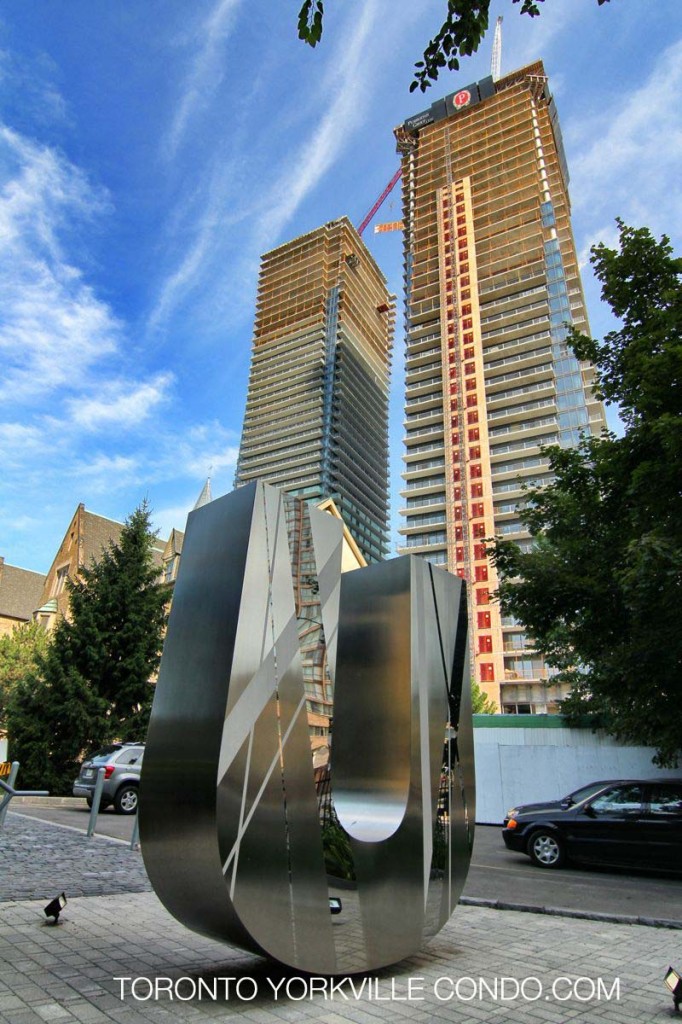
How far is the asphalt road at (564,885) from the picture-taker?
724 centimetres

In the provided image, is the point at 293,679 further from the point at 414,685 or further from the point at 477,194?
the point at 477,194

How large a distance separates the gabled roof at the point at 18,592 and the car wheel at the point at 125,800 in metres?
43.9

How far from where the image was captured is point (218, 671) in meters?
3.50

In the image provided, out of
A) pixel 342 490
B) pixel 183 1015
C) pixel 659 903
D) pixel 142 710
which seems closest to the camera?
pixel 183 1015

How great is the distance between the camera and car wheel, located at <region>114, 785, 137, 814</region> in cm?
1402

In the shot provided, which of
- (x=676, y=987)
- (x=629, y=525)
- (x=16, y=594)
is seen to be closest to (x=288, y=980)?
(x=676, y=987)

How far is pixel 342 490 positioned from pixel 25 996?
11527 centimetres

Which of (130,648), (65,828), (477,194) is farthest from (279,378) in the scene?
(65,828)

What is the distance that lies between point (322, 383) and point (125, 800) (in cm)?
11319

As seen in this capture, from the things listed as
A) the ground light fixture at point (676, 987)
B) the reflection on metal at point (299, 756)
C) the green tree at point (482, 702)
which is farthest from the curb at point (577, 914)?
the green tree at point (482, 702)

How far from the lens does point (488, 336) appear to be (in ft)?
240

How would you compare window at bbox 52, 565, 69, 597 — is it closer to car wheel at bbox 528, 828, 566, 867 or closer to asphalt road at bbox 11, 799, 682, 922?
asphalt road at bbox 11, 799, 682, 922

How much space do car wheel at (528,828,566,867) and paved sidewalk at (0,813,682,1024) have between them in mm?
4337

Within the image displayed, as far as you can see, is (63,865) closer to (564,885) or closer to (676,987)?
(564,885)
